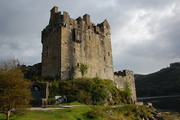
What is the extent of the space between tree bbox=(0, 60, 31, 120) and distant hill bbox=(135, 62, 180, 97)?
488ft

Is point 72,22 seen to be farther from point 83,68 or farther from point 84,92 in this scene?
point 84,92

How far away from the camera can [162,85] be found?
511 feet

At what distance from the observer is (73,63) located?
37.6 meters

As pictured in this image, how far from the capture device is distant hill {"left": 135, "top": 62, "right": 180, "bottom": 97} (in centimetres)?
14538

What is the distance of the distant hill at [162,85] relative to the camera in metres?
145

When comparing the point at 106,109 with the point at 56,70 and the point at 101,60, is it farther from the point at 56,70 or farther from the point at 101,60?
the point at 101,60

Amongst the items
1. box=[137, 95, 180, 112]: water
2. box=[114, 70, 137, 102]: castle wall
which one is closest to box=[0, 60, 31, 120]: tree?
box=[114, 70, 137, 102]: castle wall

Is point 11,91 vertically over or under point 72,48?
under

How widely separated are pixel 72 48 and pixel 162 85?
13889 centimetres

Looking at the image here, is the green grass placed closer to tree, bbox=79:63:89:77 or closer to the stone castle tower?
tree, bbox=79:63:89:77

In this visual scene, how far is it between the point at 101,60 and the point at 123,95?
36.0 feet

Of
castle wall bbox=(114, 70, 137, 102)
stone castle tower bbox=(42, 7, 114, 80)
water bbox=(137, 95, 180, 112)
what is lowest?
water bbox=(137, 95, 180, 112)

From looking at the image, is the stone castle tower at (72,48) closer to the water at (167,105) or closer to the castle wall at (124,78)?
the castle wall at (124,78)

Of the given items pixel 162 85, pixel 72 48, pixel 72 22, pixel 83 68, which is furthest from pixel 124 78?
pixel 162 85
